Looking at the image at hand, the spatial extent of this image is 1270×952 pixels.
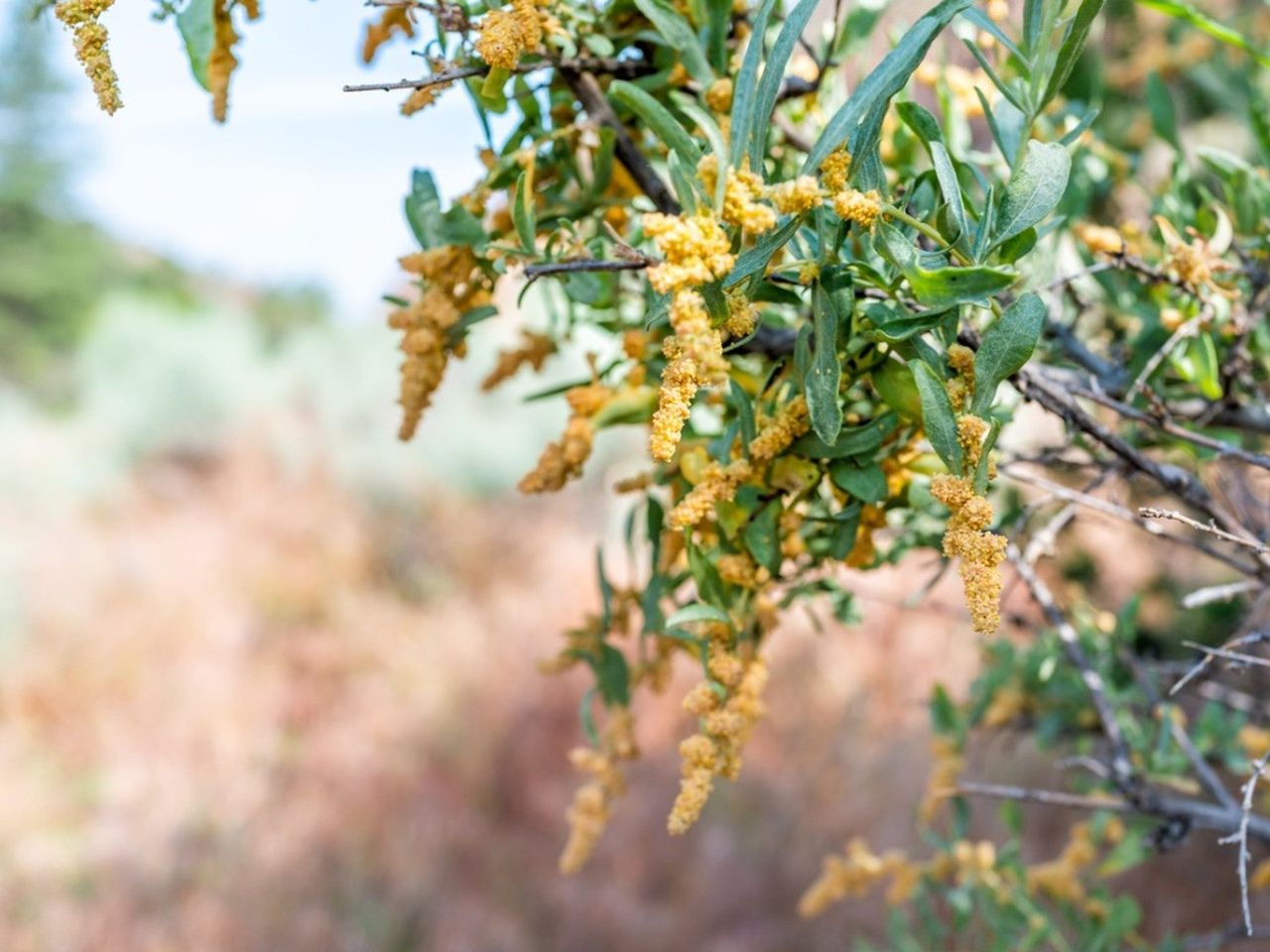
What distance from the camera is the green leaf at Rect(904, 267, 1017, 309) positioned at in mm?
346

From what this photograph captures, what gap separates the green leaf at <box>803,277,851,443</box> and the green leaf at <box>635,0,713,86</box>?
154 mm

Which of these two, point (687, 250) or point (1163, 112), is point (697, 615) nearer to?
point (687, 250)

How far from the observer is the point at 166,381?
18.3 ft

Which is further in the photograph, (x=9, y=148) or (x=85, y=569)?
(x=9, y=148)

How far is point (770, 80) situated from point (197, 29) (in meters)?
0.27

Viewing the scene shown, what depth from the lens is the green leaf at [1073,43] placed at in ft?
1.20

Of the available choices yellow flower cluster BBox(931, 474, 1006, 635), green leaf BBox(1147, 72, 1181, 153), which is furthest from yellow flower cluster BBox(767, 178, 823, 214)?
green leaf BBox(1147, 72, 1181, 153)

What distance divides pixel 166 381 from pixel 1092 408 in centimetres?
541

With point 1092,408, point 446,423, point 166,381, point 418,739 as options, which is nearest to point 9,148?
point 166,381

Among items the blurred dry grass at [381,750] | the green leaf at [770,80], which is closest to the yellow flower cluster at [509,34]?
the green leaf at [770,80]

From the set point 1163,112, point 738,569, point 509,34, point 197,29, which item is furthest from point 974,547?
point 1163,112

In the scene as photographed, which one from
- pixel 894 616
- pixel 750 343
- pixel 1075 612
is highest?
pixel 750 343

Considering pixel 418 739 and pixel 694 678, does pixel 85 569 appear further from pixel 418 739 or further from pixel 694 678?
pixel 694 678

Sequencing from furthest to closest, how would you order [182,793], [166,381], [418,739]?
[166,381]
[418,739]
[182,793]
